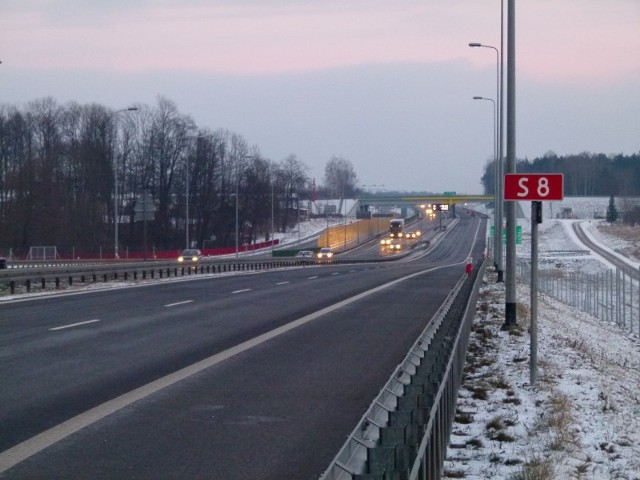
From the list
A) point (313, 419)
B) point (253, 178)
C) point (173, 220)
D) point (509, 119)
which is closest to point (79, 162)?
point (173, 220)

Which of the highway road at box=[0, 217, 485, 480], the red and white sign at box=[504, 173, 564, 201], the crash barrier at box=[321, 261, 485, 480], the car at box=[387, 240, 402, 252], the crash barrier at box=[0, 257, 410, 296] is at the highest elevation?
the red and white sign at box=[504, 173, 564, 201]

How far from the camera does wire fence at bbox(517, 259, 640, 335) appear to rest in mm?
32750

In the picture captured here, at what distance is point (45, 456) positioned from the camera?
8.55 m

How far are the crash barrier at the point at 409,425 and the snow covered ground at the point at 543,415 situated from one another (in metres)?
0.49

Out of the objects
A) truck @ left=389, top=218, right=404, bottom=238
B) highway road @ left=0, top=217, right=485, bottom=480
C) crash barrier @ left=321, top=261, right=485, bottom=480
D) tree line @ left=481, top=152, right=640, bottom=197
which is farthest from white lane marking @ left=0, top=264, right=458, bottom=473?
truck @ left=389, top=218, right=404, bottom=238

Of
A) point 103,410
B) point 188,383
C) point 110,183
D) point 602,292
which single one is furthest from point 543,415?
point 110,183

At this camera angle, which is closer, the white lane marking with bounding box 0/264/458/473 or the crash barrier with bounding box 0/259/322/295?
the white lane marking with bounding box 0/264/458/473

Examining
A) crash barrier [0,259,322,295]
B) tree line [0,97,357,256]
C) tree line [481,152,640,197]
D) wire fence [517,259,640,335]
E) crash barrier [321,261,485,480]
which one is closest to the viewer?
crash barrier [321,261,485,480]

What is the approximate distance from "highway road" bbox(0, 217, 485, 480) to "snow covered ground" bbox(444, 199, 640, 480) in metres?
1.43

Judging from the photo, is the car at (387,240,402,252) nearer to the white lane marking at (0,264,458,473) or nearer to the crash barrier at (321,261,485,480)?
the white lane marking at (0,264,458,473)

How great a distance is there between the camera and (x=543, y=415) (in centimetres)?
1053

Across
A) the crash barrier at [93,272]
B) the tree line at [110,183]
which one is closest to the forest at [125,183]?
the tree line at [110,183]

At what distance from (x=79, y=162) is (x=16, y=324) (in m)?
78.6

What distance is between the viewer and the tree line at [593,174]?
4236 inches
